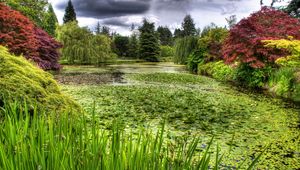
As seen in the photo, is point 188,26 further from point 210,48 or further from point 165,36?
point 210,48

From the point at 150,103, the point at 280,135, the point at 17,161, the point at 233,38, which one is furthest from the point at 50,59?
the point at 17,161

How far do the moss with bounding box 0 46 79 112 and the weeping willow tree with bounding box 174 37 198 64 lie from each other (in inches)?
1125

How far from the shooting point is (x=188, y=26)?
70938 mm

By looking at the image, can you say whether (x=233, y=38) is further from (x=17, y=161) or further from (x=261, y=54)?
(x=17, y=161)

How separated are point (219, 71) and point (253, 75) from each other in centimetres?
471

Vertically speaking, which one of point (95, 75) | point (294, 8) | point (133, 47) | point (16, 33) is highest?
point (294, 8)

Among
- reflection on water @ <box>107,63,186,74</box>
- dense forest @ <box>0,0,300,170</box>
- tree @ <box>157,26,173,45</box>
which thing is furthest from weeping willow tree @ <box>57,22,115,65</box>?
tree @ <box>157,26,173,45</box>

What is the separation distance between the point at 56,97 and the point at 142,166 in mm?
3143

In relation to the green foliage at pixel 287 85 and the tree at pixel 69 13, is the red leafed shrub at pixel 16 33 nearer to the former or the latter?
the green foliage at pixel 287 85

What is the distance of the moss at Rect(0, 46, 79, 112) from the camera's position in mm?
3619

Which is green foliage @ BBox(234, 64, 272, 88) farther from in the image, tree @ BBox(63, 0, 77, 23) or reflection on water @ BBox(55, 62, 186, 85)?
tree @ BBox(63, 0, 77, 23)

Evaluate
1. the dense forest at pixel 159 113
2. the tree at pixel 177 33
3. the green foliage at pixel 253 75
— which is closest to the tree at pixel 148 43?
the dense forest at pixel 159 113

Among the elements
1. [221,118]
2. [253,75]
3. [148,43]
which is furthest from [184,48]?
[221,118]

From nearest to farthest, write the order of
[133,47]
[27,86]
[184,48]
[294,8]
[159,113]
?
[27,86]
[159,113]
[294,8]
[184,48]
[133,47]
